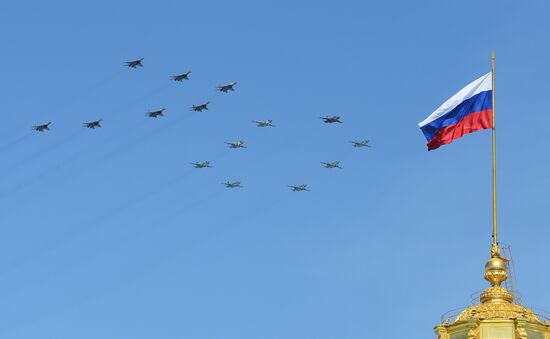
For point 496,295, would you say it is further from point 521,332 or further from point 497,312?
point 521,332

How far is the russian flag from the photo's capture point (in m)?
96.1

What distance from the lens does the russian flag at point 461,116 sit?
96.1 metres

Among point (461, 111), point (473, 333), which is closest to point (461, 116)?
point (461, 111)

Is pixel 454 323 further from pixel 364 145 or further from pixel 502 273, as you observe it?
pixel 364 145

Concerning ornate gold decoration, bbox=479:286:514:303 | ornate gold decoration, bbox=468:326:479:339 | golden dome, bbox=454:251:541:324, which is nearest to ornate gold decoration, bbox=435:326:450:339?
golden dome, bbox=454:251:541:324

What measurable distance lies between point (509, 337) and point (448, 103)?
20583 mm

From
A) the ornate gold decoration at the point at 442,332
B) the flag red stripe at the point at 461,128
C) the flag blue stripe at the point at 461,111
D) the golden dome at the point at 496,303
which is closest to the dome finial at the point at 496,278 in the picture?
the golden dome at the point at 496,303

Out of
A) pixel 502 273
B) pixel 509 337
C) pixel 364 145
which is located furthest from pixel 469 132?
pixel 364 145

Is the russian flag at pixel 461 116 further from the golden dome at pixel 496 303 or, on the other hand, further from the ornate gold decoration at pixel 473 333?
the ornate gold decoration at pixel 473 333

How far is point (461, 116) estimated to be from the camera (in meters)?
96.5

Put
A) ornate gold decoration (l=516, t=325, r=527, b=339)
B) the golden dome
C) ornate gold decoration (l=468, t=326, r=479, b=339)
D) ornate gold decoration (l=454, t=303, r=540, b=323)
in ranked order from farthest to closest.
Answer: the golden dome
ornate gold decoration (l=454, t=303, r=540, b=323)
ornate gold decoration (l=468, t=326, r=479, b=339)
ornate gold decoration (l=516, t=325, r=527, b=339)

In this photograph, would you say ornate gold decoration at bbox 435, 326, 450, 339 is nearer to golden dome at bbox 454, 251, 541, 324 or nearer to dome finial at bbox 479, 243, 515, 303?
golden dome at bbox 454, 251, 541, 324

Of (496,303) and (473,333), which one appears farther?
(496,303)

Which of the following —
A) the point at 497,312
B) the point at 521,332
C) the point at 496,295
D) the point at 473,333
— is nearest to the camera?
the point at 521,332
